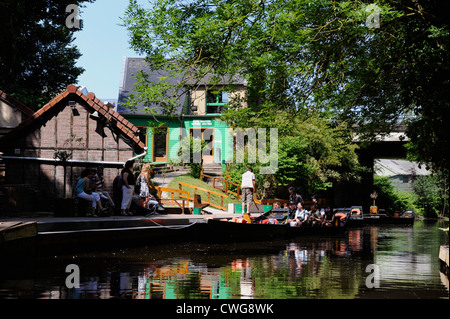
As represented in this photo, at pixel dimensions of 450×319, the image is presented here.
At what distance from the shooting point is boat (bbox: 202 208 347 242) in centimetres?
1584

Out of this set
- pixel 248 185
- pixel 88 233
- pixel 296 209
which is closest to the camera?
pixel 88 233

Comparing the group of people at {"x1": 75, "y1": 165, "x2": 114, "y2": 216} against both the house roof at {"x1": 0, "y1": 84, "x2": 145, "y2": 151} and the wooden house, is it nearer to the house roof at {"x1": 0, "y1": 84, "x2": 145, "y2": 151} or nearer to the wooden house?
the wooden house

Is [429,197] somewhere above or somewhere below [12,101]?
below

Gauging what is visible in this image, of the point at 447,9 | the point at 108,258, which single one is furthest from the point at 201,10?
the point at 447,9

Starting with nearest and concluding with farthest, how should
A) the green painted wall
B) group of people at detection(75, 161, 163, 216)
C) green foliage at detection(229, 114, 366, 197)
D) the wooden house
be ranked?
group of people at detection(75, 161, 163, 216)
the wooden house
green foliage at detection(229, 114, 366, 197)
the green painted wall

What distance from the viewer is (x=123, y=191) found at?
16547 millimetres

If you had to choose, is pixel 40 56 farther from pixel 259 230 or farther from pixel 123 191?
pixel 259 230

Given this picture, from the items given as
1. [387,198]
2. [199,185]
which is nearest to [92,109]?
[199,185]

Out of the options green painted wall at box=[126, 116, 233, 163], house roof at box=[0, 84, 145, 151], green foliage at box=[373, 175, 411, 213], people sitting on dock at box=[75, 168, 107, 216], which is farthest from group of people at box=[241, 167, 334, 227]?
green foliage at box=[373, 175, 411, 213]

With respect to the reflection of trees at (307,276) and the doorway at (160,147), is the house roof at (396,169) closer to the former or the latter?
the doorway at (160,147)

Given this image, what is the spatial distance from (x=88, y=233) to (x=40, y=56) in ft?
59.7

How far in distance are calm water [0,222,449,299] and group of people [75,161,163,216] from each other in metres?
2.16

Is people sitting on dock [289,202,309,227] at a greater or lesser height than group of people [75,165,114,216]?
lesser

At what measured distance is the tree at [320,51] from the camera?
9141mm
